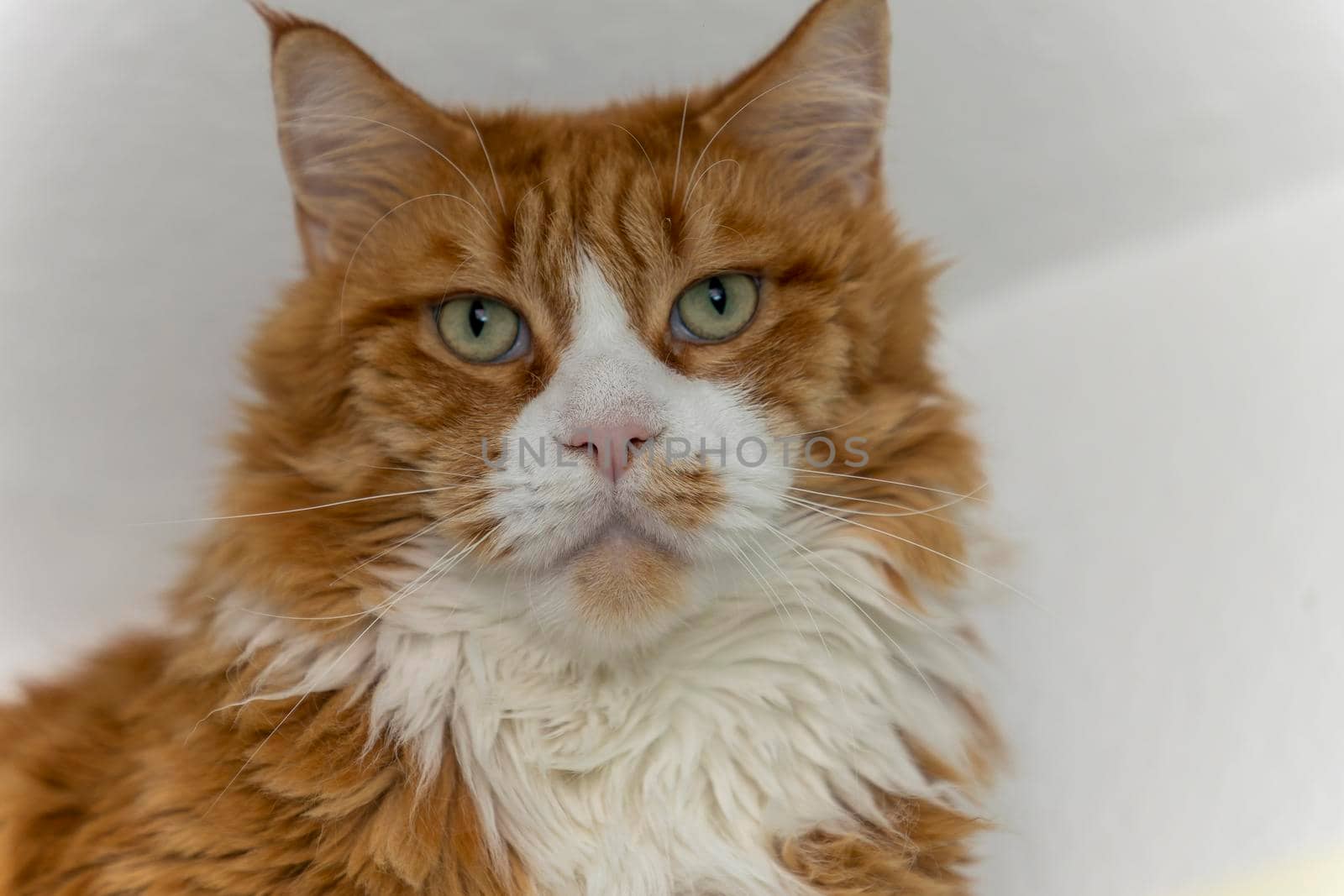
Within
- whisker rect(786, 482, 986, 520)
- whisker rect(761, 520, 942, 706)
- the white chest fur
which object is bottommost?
the white chest fur

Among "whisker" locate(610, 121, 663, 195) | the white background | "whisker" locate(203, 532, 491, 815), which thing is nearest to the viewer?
"whisker" locate(203, 532, 491, 815)

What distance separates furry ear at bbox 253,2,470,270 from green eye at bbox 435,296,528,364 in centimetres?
24

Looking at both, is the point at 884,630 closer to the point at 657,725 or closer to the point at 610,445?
the point at 657,725

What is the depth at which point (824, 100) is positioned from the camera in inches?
64.1

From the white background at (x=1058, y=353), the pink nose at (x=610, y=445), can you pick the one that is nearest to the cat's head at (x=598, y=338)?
the pink nose at (x=610, y=445)

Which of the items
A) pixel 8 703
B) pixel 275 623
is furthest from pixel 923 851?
pixel 8 703

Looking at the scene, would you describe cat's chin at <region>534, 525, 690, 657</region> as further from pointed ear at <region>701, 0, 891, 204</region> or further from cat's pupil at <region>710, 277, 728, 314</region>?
pointed ear at <region>701, 0, 891, 204</region>

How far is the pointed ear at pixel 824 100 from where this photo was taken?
1548 mm

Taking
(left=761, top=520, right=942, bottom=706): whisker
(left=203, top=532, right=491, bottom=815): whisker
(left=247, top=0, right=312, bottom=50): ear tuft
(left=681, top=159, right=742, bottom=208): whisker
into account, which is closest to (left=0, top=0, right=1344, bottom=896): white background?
(left=247, top=0, right=312, bottom=50): ear tuft

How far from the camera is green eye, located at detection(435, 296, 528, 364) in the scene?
1484 mm

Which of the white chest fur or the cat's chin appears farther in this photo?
the white chest fur

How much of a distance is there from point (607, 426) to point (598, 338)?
161 mm

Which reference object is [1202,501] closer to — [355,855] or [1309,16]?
[1309,16]

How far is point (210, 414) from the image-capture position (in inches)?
89.5
